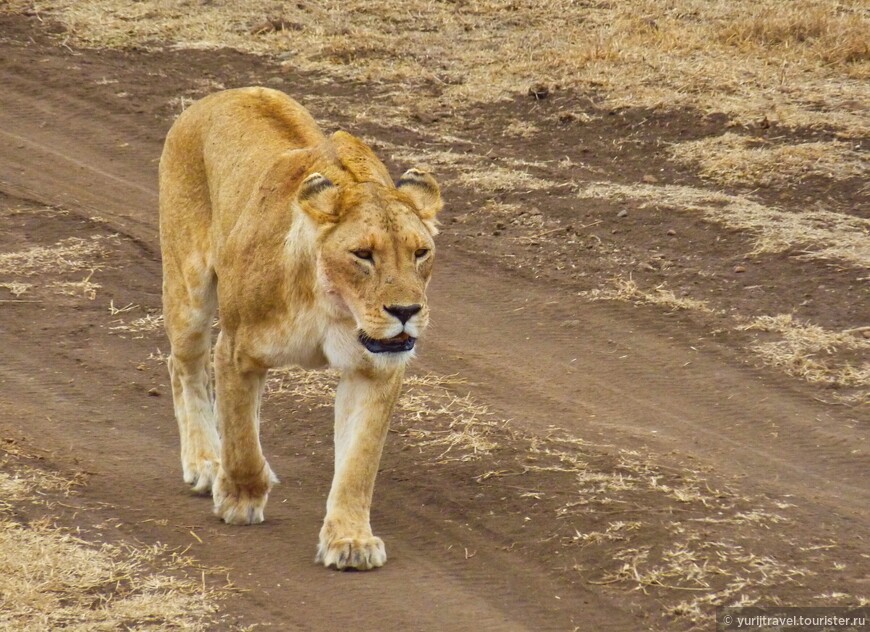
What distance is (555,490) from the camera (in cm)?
575

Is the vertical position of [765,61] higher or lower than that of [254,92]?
lower

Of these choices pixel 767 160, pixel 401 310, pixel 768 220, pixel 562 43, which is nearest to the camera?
pixel 401 310

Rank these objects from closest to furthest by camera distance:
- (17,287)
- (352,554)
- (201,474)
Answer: (352,554), (201,474), (17,287)

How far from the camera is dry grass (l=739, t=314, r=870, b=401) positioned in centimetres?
709

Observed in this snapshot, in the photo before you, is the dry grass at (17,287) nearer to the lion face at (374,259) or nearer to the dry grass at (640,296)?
the dry grass at (640,296)

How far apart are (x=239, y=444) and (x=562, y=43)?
328 inches

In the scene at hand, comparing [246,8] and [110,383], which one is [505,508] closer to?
[110,383]

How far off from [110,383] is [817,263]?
4142 mm

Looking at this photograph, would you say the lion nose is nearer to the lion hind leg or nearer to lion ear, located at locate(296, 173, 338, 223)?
lion ear, located at locate(296, 173, 338, 223)

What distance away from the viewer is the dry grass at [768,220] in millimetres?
8617

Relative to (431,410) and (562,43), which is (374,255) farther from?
(562,43)

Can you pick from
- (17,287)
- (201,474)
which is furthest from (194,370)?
(17,287)

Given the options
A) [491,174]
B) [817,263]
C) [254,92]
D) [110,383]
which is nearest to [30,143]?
[491,174]

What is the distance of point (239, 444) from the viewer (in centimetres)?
536
